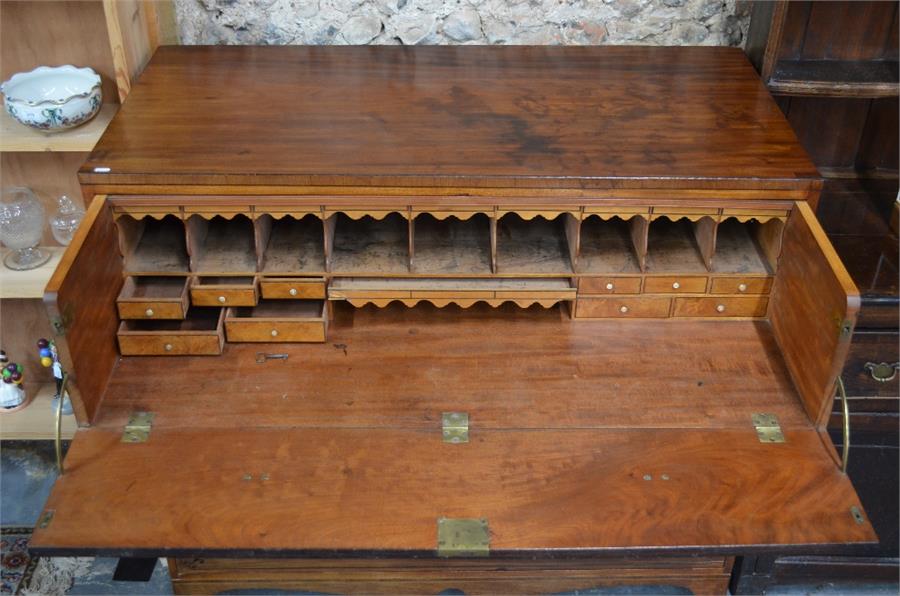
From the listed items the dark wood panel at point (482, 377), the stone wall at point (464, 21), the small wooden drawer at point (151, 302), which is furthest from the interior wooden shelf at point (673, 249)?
the small wooden drawer at point (151, 302)

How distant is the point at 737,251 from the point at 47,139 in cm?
160

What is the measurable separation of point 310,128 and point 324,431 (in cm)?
66

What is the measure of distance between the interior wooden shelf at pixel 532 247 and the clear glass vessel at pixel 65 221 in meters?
1.12

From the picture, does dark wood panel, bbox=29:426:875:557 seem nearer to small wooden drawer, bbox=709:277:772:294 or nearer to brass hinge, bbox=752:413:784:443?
brass hinge, bbox=752:413:784:443

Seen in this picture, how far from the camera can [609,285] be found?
1.97 m

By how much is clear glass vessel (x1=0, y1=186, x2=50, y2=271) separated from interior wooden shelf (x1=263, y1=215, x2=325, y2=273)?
691 mm

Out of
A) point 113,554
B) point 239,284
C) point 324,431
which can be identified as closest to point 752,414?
point 324,431

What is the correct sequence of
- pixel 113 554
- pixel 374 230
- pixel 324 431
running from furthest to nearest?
1. pixel 374 230
2. pixel 324 431
3. pixel 113 554

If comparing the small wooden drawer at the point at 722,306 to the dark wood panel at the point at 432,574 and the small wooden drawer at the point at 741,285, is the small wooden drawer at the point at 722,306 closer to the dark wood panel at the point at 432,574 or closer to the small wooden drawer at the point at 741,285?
the small wooden drawer at the point at 741,285

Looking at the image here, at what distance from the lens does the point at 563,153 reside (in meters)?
1.89

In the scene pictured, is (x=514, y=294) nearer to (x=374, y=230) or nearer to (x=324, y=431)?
(x=374, y=230)

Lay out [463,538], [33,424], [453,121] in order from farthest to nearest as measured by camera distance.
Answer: [33,424] → [453,121] → [463,538]

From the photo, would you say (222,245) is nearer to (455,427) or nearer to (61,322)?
(61,322)

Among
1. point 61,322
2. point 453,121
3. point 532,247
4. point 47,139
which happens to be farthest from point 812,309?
point 47,139
